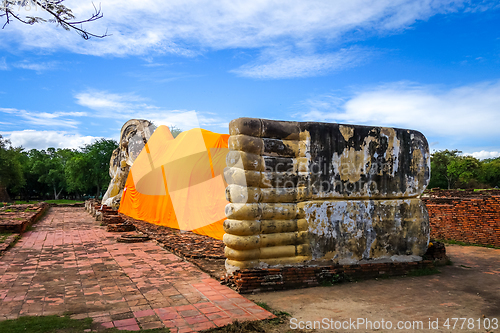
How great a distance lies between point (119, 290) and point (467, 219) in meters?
9.01

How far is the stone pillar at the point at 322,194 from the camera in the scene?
16.8 ft

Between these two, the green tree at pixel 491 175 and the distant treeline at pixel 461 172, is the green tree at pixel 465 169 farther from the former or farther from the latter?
the green tree at pixel 491 175

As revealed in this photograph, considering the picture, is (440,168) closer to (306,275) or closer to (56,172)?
(306,275)

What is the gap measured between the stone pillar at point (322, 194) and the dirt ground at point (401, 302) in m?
0.53

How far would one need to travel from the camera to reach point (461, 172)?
34750 mm

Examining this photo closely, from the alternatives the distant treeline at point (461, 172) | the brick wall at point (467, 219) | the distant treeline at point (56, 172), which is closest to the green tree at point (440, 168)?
the distant treeline at point (461, 172)

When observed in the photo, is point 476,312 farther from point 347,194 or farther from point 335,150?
point 335,150

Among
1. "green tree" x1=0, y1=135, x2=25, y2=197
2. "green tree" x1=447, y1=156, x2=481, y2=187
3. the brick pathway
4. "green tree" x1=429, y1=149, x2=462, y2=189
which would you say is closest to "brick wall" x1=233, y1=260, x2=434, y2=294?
the brick pathway

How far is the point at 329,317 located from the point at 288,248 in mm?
1404

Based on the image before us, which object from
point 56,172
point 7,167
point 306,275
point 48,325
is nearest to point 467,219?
point 306,275

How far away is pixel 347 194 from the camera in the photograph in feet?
18.5

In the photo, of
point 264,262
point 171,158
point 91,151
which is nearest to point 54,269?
point 264,262

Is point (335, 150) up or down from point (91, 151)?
down

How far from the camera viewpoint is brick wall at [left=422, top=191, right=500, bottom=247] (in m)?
8.73
